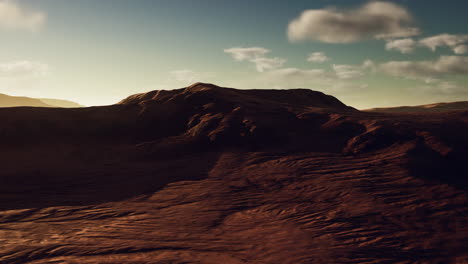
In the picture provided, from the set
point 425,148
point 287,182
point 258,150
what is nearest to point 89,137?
point 258,150

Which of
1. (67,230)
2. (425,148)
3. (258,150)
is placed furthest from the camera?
(258,150)

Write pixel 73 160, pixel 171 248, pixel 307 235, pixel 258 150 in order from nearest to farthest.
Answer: pixel 171 248, pixel 307 235, pixel 258 150, pixel 73 160

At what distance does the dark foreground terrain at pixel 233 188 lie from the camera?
6.97 metres

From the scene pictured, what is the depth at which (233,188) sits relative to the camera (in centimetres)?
1191

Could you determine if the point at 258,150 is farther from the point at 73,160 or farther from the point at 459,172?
the point at 73,160

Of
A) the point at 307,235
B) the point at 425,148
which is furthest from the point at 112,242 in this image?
the point at 425,148

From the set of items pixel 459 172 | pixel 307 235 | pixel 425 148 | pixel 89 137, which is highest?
pixel 89 137

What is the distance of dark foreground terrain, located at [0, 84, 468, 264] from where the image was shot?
275 inches

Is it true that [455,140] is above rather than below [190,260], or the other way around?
above

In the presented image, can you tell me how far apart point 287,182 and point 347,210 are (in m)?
3.26

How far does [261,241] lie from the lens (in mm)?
7258

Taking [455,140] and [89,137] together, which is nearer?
[455,140]

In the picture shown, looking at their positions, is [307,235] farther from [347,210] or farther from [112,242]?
[112,242]

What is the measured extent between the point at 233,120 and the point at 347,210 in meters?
12.1
